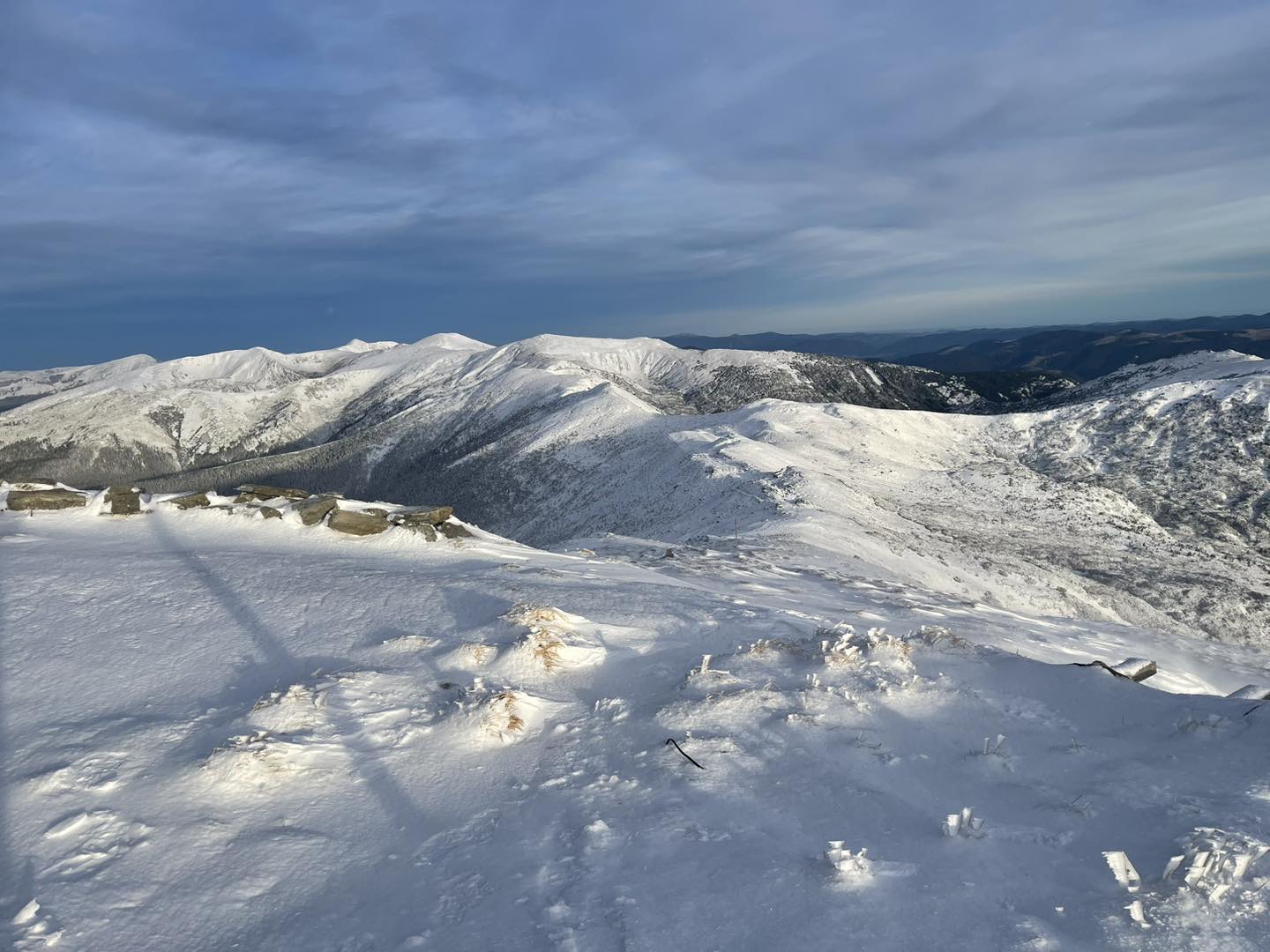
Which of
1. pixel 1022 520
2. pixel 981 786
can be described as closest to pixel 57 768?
pixel 981 786

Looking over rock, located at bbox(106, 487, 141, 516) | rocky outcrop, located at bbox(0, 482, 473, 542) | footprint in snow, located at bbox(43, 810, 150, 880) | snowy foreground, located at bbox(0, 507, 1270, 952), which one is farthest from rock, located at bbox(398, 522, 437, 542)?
footprint in snow, located at bbox(43, 810, 150, 880)

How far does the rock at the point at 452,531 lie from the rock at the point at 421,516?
0.63ft

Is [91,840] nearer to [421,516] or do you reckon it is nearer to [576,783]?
[576,783]

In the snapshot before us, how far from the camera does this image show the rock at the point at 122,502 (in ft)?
57.5

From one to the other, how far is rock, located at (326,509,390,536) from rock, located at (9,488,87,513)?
665cm

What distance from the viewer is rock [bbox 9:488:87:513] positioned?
17.1 meters

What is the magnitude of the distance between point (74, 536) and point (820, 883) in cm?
Result: 1741

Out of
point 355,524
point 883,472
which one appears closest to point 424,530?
point 355,524

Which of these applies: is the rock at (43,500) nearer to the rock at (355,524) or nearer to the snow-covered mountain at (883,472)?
the rock at (355,524)

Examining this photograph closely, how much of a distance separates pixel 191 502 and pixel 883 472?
43.0 metres

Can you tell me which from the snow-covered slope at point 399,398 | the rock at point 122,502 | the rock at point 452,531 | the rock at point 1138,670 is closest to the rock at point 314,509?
the rock at point 452,531

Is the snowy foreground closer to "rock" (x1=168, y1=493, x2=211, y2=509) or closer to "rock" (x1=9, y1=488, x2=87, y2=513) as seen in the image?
"rock" (x1=168, y1=493, x2=211, y2=509)

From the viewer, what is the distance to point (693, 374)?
140m

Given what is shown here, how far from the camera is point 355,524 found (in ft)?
55.9
